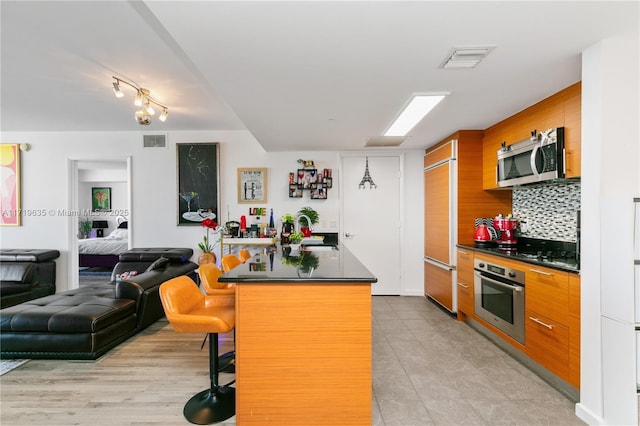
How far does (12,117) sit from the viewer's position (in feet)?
13.9

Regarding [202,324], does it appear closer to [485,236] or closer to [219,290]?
[219,290]

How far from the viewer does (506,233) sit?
3.45 m

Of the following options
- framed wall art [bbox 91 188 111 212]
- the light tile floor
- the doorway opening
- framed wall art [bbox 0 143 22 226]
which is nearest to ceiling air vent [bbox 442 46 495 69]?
the light tile floor

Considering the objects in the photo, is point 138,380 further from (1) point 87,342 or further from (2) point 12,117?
(2) point 12,117

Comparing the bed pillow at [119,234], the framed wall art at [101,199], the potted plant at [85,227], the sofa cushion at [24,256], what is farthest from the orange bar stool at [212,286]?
the framed wall art at [101,199]

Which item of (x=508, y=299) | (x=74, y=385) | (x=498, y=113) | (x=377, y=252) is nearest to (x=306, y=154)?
(x=377, y=252)

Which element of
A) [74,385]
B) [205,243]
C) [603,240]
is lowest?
[74,385]

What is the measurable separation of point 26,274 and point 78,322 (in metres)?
2.45

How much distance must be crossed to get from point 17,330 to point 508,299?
434 centimetres

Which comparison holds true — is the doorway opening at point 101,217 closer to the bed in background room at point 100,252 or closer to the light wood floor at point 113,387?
the bed in background room at point 100,252

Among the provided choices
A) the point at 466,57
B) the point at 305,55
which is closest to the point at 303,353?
the point at 305,55

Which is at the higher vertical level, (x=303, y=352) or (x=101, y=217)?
(x=101, y=217)

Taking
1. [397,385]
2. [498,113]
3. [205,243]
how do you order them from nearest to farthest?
[397,385]
[498,113]
[205,243]

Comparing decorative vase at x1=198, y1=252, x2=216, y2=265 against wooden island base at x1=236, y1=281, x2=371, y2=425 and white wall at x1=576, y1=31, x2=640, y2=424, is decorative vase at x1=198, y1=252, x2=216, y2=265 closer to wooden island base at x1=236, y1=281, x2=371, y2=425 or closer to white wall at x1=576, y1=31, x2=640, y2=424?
wooden island base at x1=236, y1=281, x2=371, y2=425
